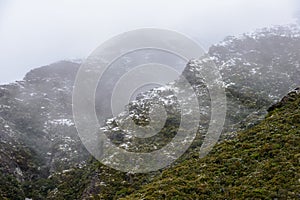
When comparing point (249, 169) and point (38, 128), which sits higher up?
point (249, 169)

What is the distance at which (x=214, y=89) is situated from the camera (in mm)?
86500

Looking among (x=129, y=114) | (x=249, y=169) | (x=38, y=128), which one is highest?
(x=249, y=169)

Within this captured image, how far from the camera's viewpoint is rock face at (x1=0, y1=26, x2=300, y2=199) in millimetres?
70188

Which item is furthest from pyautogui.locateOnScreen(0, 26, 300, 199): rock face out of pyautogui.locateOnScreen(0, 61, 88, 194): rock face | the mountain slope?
the mountain slope

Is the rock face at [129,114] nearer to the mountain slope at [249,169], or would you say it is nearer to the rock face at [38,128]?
the rock face at [38,128]

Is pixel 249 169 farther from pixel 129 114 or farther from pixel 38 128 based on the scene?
pixel 38 128

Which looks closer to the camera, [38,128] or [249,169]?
[249,169]

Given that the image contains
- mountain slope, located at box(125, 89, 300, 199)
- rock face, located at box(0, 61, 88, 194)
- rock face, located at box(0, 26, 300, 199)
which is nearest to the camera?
mountain slope, located at box(125, 89, 300, 199)

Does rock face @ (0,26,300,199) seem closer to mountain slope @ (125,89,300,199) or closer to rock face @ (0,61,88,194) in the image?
rock face @ (0,61,88,194)

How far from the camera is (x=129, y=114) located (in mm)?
80812

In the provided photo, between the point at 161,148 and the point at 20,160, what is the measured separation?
166 ft

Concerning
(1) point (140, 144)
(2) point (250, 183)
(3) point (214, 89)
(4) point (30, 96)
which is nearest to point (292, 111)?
(2) point (250, 183)

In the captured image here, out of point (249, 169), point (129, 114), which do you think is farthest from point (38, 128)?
point (249, 169)

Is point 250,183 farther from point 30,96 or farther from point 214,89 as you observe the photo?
point 30,96
